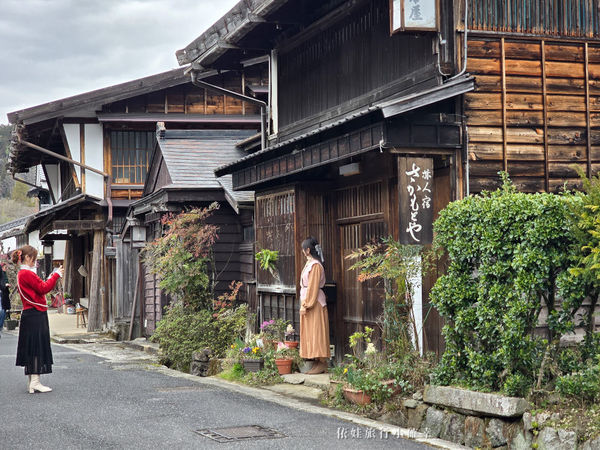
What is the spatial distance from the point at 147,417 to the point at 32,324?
115 inches

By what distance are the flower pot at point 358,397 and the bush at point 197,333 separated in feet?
19.4

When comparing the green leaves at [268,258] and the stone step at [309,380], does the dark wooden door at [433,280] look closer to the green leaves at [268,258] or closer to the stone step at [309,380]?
the stone step at [309,380]

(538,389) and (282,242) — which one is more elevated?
(282,242)

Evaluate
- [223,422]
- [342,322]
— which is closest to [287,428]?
[223,422]

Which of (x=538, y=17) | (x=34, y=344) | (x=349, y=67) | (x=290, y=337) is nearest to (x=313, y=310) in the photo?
(x=290, y=337)

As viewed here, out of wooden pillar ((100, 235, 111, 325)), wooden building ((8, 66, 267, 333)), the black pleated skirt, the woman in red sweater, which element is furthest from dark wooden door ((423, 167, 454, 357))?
wooden pillar ((100, 235, 111, 325))

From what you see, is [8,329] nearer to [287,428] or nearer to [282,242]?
[282,242]

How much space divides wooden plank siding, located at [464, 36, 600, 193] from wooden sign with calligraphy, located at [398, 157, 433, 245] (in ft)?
2.17

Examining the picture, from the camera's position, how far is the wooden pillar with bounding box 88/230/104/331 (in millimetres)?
24312

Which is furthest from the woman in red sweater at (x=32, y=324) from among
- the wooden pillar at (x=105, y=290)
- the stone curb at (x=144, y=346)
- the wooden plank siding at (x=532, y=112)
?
the wooden pillar at (x=105, y=290)

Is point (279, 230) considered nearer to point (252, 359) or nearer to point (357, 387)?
point (252, 359)

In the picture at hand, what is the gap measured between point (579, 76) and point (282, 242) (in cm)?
555

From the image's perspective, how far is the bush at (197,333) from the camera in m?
15.4

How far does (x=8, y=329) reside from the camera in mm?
27734
